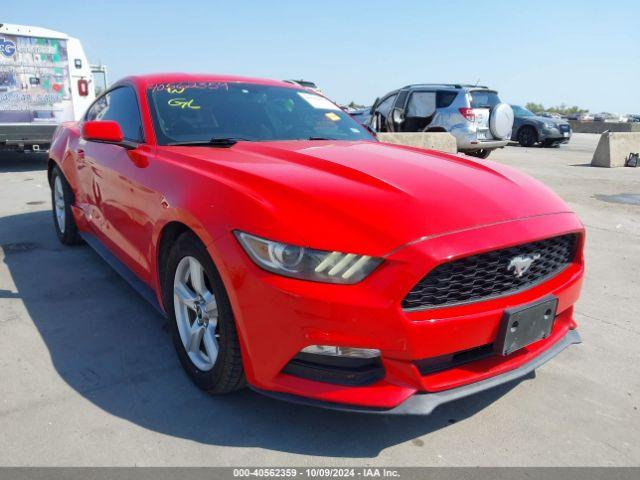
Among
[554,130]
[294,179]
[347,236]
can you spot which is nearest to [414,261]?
[347,236]

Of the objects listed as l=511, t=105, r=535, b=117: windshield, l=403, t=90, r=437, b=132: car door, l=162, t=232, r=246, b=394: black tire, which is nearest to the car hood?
l=162, t=232, r=246, b=394: black tire

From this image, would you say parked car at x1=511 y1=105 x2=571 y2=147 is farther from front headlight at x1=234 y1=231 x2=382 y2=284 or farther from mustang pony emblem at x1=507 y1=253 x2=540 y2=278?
front headlight at x1=234 y1=231 x2=382 y2=284

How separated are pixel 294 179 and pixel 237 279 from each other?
0.51 meters

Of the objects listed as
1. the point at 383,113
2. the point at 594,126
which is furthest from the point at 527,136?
the point at 594,126

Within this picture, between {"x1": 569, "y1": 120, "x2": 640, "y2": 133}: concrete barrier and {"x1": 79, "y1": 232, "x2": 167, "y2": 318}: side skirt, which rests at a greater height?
{"x1": 79, "y1": 232, "x2": 167, "y2": 318}: side skirt

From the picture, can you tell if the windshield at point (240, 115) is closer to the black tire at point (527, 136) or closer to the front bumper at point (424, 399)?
the front bumper at point (424, 399)

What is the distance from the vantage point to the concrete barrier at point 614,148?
11992 mm

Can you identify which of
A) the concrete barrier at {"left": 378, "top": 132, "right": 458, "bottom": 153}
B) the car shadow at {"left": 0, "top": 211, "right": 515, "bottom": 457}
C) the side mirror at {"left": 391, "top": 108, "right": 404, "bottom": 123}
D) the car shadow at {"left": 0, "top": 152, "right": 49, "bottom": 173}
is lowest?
the car shadow at {"left": 0, "top": 152, "right": 49, "bottom": 173}

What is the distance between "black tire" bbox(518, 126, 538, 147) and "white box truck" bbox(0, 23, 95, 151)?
47.1 ft

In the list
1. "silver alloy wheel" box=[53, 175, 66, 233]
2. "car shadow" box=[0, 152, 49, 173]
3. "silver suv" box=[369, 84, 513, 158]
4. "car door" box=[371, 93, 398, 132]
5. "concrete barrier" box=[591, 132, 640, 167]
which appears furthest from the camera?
"car door" box=[371, 93, 398, 132]

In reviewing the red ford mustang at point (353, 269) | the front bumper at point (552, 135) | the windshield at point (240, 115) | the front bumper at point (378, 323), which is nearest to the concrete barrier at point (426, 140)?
the windshield at point (240, 115)

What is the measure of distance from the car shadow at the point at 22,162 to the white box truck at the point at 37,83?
43 cm

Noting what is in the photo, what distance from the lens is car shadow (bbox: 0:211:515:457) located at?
2.15 metres

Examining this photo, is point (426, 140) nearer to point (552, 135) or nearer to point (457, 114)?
point (457, 114)
